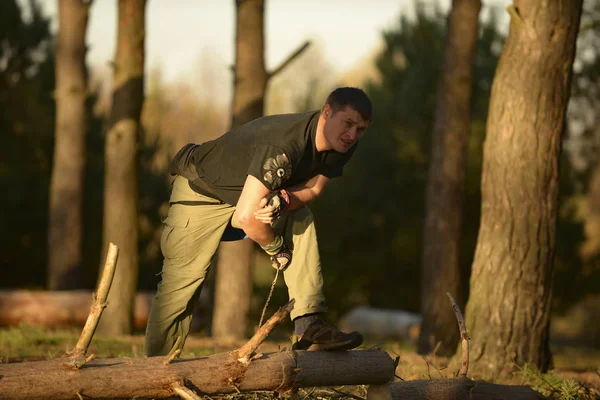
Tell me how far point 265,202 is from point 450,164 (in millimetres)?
6527

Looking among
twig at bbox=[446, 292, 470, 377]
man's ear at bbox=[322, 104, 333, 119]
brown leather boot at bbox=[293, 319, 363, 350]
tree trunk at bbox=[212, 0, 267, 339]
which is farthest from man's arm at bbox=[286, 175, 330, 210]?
tree trunk at bbox=[212, 0, 267, 339]

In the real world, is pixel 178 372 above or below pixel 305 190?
below

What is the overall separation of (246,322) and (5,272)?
7.58 meters

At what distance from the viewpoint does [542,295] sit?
7.73m

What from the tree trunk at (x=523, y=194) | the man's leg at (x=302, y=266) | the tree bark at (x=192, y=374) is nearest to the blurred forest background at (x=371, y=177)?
the tree trunk at (x=523, y=194)

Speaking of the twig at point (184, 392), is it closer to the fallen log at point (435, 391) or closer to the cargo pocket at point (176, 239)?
the fallen log at point (435, 391)

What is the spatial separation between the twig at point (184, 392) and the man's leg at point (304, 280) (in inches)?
35.4

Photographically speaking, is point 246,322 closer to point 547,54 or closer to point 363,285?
point 547,54

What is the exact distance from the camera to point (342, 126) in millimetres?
5301

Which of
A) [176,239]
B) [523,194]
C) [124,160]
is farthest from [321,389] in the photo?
[124,160]

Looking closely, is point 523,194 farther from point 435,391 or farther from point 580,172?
point 580,172

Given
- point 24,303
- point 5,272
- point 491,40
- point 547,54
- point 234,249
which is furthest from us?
point 491,40

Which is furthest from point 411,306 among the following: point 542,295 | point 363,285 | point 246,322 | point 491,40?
point 542,295

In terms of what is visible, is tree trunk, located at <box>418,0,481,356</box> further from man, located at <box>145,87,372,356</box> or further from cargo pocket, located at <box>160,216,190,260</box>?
cargo pocket, located at <box>160,216,190,260</box>
